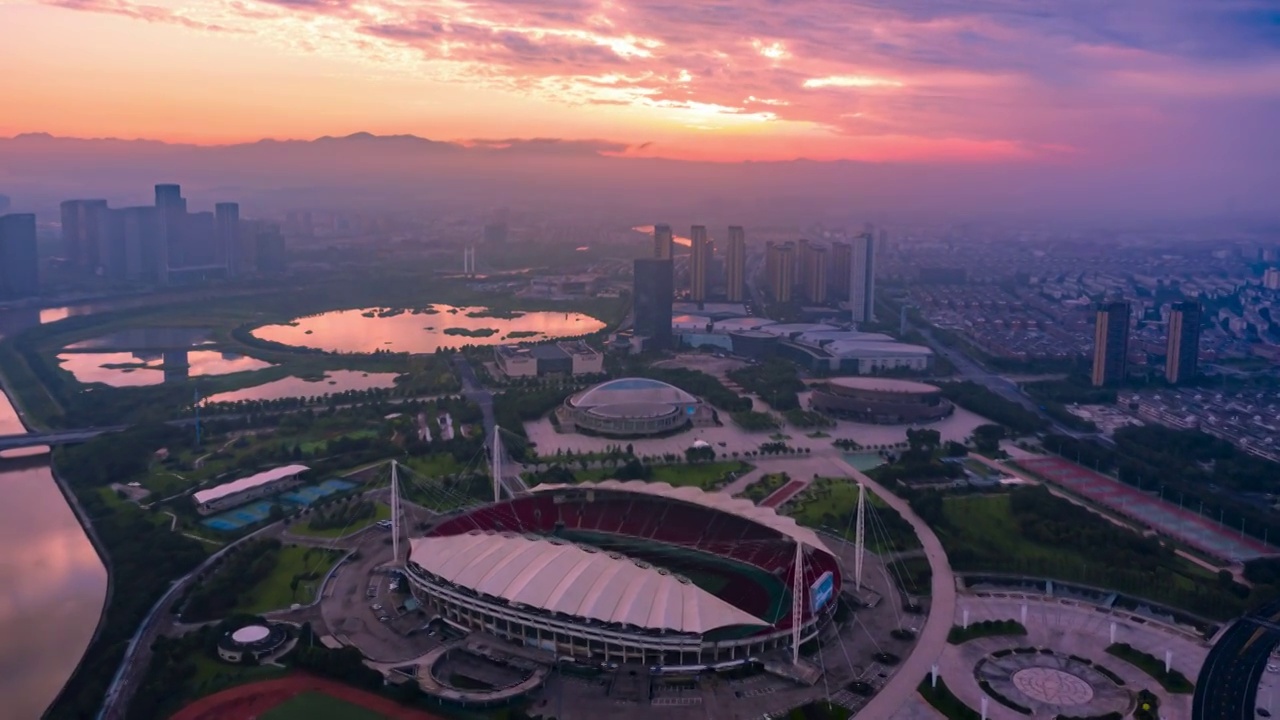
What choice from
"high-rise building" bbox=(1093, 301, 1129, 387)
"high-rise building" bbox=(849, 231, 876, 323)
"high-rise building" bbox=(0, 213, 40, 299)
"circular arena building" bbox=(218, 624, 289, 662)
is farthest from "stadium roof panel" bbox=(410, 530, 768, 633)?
"high-rise building" bbox=(0, 213, 40, 299)

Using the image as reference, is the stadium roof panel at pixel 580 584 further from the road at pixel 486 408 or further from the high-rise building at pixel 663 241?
the high-rise building at pixel 663 241

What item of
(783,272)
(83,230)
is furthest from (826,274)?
(83,230)

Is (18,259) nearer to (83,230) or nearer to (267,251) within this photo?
(83,230)

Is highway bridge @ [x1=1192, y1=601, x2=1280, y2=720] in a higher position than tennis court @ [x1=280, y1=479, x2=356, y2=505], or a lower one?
lower

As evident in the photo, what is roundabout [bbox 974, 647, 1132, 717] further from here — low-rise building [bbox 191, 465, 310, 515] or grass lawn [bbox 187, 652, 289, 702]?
low-rise building [bbox 191, 465, 310, 515]

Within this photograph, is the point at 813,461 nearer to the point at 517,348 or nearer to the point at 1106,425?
the point at 1106,425

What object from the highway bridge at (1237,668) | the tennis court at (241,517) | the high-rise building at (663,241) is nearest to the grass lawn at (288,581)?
the tennis court at (241,517)

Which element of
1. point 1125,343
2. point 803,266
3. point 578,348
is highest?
point 803,266
